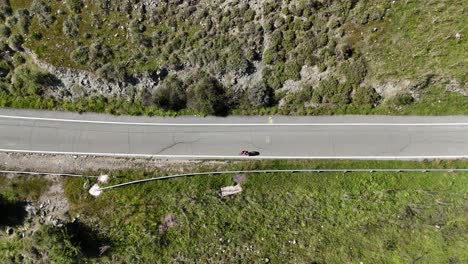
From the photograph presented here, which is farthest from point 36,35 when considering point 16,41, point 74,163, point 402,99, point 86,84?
point 402,99

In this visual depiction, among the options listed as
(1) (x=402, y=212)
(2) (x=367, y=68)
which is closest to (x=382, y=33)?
(2) (x=367, y=68)

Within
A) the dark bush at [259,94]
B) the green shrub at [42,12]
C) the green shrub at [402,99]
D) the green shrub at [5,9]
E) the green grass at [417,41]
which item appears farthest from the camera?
the green shrub at [5,9]

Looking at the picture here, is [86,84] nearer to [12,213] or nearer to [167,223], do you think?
[12,213]

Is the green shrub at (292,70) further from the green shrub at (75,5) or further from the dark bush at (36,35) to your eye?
the dark bush at (36,35)

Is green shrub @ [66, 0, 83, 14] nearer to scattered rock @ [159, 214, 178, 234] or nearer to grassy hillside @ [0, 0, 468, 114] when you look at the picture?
grassy hillside @ [0, 0, 468, 114]

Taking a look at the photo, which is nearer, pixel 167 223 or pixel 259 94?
pixel 167 223

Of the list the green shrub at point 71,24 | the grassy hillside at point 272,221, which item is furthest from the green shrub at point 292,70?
the green shrub at point 71,24

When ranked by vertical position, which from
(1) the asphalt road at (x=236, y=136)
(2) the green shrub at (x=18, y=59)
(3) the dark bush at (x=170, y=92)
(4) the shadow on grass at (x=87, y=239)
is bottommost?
(4) the shadow on grass at (x=87, y=239)
